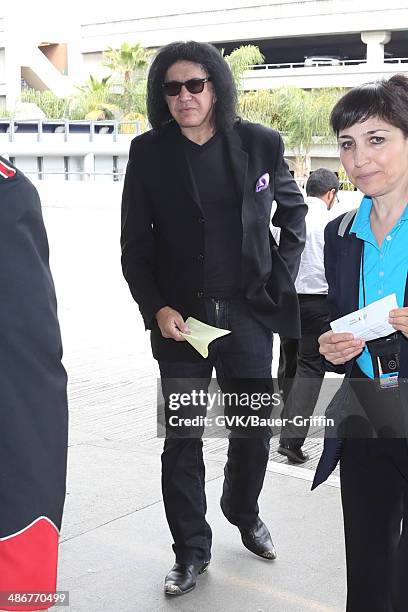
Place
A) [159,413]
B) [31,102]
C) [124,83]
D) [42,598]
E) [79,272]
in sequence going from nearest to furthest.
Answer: [42,598] → [159,413] → [79,272] → [124,83] → [31,102]

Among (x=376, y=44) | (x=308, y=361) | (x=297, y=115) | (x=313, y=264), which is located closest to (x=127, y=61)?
(x=297, y=115)

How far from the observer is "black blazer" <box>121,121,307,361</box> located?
13.0ft

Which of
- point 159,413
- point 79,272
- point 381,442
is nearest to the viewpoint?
point 381,442

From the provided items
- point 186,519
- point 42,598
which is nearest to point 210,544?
point 186,519

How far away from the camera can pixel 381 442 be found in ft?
9.18

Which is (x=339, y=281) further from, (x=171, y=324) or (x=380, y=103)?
(x=171, y=324)

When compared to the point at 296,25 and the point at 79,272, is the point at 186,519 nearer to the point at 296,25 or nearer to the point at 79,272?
the point at 79,272

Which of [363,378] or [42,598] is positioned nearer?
[42,598]

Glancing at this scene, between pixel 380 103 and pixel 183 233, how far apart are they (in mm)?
1385

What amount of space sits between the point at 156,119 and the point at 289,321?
1077 millimetres

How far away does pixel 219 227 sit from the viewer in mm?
3975

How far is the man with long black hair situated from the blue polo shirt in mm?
1098

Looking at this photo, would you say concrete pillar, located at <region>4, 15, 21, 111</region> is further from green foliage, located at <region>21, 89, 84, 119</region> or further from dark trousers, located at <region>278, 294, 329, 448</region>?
dark trousers, located at <region>278, 294, 329, 448</region>

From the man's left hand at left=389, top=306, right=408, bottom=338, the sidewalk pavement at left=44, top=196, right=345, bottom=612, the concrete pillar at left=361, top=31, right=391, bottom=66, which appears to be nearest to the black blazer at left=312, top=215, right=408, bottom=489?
the man's left hand at left=389, top=306, right=408, bottom=338
